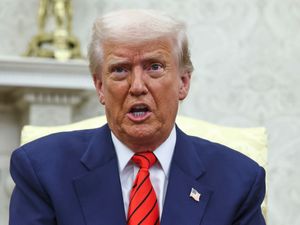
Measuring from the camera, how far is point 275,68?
4.22 meters

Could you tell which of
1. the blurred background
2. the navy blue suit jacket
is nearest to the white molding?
the blurred background

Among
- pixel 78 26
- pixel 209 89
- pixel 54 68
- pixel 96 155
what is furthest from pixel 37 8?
pixel 96 155

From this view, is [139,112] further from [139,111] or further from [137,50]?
[137,50]

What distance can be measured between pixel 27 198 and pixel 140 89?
15.9 inches

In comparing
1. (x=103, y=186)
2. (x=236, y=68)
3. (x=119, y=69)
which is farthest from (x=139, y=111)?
(x=236, y=68)

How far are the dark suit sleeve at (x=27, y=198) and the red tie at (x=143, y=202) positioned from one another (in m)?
0.20

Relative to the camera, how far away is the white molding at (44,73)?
3.73 meters

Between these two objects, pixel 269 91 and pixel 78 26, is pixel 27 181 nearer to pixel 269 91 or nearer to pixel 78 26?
pixel 78 26

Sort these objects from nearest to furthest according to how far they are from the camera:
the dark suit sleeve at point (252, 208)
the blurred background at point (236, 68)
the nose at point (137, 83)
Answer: the nose at point (137, 83)
the dark suit sleeve at point (252, 208)
the blurred background at point (236, 68)

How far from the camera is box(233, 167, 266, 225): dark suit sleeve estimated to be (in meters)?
2.05

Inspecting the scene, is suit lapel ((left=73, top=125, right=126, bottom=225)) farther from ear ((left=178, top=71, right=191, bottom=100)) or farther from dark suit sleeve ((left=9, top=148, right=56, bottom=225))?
ear ((left=178, top=71, right=191, bottom=100))

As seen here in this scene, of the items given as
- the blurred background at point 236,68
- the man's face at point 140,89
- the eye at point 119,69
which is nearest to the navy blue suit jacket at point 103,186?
the man's face at point 140,89

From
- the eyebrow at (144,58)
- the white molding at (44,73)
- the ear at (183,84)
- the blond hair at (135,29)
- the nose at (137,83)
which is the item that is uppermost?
the blond hair at (135,29)

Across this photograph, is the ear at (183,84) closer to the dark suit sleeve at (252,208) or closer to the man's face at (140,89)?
the man's face at (140,89)
